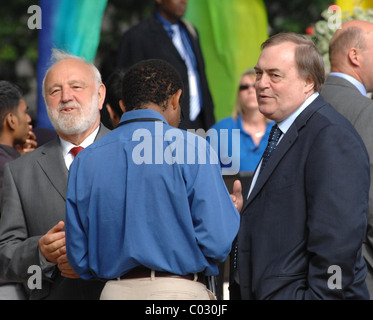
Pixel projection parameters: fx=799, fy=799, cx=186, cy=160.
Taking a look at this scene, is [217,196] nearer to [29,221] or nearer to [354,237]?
[354,237]

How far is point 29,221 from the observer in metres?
4.12

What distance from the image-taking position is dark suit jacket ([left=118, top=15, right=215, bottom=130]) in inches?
272

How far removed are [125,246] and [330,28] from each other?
11.6 ft

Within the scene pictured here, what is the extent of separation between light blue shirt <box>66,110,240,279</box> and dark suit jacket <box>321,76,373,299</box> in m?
1.07

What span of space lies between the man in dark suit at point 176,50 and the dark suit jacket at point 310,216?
3281 mm

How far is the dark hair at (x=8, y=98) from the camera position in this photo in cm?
489

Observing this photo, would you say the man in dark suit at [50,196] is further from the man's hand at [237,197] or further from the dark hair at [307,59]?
the dark hair at [307,59]

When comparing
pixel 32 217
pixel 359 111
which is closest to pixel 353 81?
pixel 359 111

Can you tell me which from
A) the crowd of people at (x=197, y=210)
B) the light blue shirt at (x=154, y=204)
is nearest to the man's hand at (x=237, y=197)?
the crowd of people at (x=197, y=210)

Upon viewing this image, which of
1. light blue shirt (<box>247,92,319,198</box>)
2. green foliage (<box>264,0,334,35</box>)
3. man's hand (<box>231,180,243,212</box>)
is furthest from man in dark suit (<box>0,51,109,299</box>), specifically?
green foliage (<box>264,0,334,35</box>)

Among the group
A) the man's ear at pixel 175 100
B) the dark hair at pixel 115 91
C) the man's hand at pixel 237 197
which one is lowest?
the man's hand at pixel 237 197

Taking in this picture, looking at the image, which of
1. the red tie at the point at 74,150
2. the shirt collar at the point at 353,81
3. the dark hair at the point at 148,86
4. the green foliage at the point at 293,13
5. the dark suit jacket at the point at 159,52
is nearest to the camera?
the dark hair at the point at 148,86

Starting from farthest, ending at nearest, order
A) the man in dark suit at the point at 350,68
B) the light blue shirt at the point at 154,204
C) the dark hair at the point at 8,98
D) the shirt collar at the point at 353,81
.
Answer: the dark hair at the point at 8,98
the shirt collar at the point at 353,81
the man in dark suit at the point at 350,68
the light blue shirt at the point at 154,204

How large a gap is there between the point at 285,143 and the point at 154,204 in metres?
0.68
